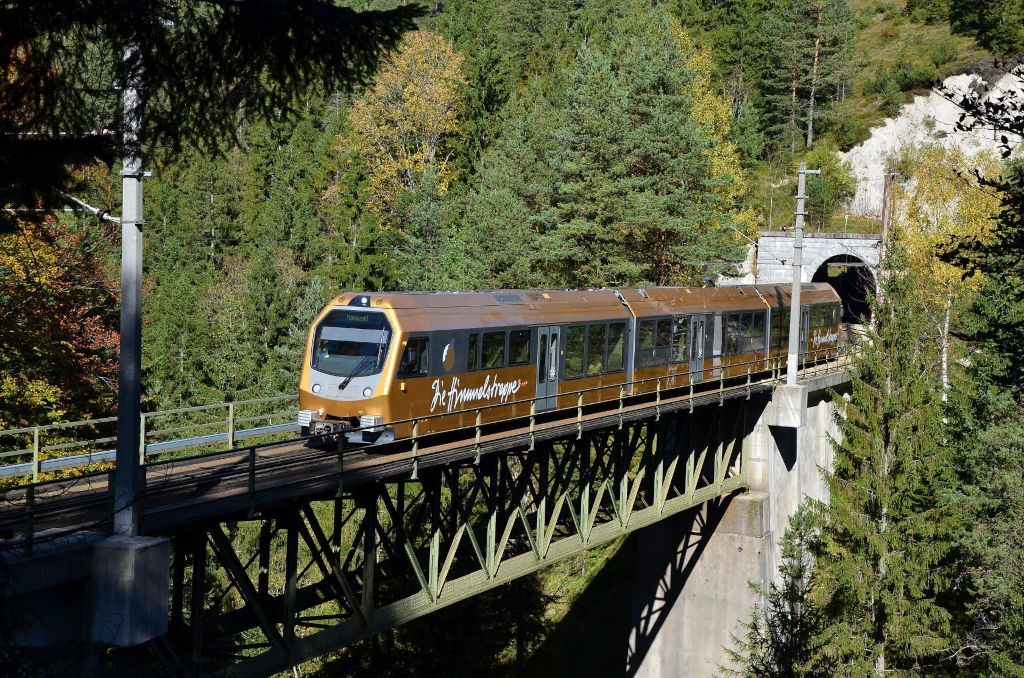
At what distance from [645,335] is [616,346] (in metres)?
1.58

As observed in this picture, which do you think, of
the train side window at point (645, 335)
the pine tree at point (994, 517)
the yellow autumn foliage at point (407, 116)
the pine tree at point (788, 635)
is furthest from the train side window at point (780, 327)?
the yellow autumn foliage at point (407, 116)

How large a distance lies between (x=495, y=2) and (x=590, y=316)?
83023 millimetres

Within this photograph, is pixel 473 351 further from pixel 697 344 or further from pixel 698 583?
pixel 698 583

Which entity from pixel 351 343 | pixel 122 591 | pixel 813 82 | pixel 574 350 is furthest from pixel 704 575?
pixel 813 82

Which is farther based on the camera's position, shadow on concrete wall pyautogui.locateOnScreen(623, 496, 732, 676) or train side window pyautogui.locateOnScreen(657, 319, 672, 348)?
shadow on concrete wall pyautogui.locateOnScreen(623, 496, 732, 676)

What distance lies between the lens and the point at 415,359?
60.4 feet

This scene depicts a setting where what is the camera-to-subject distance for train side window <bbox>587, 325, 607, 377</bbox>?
24.4m

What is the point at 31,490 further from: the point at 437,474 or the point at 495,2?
the point at 495,2

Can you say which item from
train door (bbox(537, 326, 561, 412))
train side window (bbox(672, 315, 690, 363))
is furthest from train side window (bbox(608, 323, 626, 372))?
train side window (bbox(672, 315, 690, 363))

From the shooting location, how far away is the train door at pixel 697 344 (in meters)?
29.6

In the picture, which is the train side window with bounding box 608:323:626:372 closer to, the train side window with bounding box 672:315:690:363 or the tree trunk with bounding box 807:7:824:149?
the train side window with bounding box 672:315:690:363

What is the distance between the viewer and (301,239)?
63.6 meters

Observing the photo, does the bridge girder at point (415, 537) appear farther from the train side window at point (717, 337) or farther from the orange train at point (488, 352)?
the train side window at point (717, 337)

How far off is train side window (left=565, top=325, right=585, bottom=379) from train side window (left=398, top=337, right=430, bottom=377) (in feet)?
18.0
